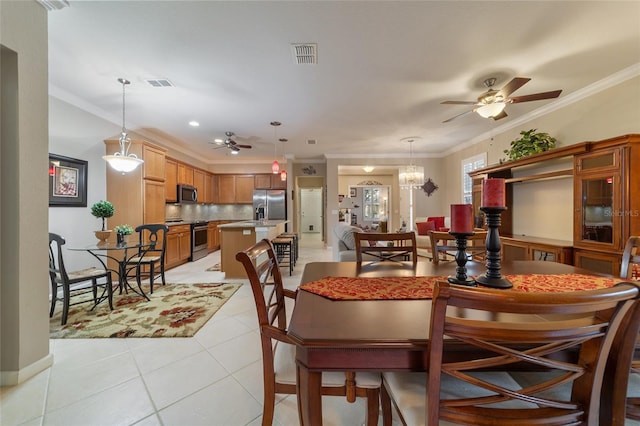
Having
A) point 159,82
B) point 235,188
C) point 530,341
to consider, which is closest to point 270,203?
point 235,188

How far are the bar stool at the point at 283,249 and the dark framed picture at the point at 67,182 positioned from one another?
2.86 metres

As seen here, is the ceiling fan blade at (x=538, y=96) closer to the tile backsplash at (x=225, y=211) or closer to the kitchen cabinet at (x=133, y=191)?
the kitchen cabinet at (x=133, y=191)

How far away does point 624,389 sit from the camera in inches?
27.1

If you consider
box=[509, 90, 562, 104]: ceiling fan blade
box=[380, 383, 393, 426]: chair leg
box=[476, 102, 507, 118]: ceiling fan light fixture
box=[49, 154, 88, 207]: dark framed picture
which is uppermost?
box=[509, 90, 562, 104]: ceiling fan blade

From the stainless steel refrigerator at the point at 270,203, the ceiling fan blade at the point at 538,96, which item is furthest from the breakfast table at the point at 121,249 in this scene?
the ceiling fan blade at the point at 538,96

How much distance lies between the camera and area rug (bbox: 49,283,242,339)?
2.42m

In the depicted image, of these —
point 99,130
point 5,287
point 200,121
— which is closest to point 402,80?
point 200,121

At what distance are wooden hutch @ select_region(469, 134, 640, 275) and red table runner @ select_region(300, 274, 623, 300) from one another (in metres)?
1.70

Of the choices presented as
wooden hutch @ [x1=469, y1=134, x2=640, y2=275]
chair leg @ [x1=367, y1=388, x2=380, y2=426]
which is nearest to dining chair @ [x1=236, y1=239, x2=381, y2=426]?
chair leg @ [x1=367, y1=388, x2=380, y2=426]

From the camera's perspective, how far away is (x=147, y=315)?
279 centimetres

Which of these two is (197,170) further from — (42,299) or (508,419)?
(508,419)

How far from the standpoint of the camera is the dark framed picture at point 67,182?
3.22m

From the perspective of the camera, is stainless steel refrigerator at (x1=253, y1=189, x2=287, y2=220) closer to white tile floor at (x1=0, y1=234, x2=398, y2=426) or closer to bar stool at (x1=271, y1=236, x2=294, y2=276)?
bar stool at (x1=271, y1=236, x2=294, y2=276)

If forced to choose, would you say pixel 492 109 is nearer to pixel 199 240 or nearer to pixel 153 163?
pixel 153 163
